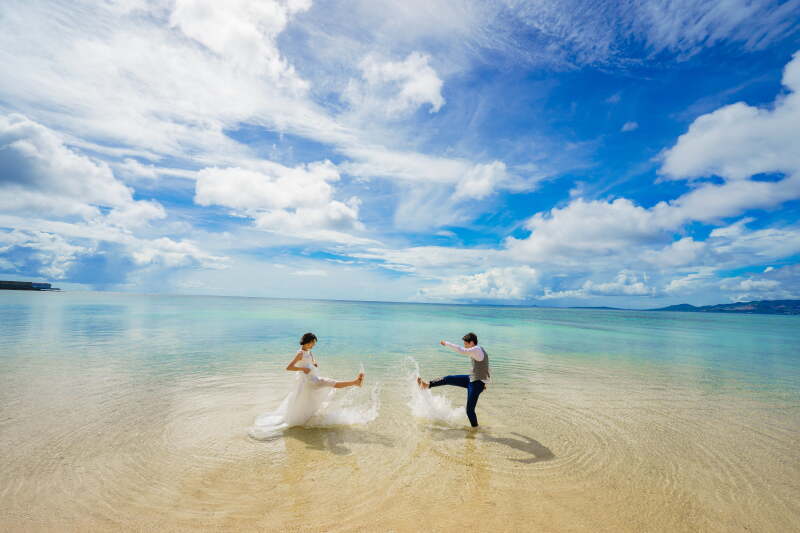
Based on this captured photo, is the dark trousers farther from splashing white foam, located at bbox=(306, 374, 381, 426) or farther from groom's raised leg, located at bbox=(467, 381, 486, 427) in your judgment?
splashing white foam, located at bbox=(306, 374, 381, 426)

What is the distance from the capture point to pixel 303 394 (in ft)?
30.7

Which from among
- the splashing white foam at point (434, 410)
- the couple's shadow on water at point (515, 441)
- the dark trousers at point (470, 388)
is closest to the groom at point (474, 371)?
the dark trousers at point (470, 388)

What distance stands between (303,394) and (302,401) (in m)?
0.20

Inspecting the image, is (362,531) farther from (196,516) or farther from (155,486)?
(155,486)

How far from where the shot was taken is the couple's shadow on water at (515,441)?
8081 millimetres

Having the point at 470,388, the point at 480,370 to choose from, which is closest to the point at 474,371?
the point at 480,370

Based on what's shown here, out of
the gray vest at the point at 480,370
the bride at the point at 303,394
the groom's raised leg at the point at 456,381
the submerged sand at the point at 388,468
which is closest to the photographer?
the submerged sand at the point at 388,468

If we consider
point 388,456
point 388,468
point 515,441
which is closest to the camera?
point 388,468

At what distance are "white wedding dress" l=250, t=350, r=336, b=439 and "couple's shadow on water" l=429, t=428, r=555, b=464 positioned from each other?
320 cm

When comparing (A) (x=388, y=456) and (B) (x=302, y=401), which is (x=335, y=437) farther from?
(A) (x=388, y=456)

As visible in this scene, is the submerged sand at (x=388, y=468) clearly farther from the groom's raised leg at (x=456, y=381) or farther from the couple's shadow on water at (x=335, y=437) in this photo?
the groom's raised leg at (x=456, y=381)

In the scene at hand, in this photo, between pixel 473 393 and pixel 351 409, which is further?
pixel 351 409

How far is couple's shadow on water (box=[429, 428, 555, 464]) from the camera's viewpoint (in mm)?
8081

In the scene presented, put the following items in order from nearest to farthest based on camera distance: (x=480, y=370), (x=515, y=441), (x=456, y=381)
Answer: (x=515, y=441) < (x=480, y=370) < (x=456, y=381)
